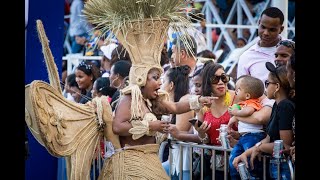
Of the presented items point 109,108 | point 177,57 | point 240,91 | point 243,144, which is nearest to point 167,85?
point 177,57

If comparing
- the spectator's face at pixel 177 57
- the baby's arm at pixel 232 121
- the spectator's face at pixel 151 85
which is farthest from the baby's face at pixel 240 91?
the spectator's face at pixel 177 57

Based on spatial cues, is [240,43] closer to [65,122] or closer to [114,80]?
[114,80]

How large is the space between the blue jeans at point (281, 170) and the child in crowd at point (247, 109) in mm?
283

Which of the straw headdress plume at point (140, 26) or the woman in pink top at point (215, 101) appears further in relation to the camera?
the woman in pink top at point (215, 101)

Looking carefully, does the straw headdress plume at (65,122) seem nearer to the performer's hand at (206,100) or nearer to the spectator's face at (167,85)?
the performer's hand at (206,100)

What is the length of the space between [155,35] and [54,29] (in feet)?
5.34

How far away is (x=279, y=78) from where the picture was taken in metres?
5.71

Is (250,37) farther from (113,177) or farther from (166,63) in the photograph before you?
(113,177)

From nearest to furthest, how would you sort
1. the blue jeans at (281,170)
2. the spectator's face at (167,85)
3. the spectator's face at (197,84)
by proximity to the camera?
the blue jeans at (281,170) → the spectator's face at (197,84) → the spectator's face at (167,85)

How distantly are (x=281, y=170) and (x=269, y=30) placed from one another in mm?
1418

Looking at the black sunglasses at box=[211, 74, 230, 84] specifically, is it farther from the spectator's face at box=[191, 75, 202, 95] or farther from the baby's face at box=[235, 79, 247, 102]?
the baby's face at box=[235, 79, 247, 102]

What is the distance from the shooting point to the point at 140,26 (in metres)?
5.91

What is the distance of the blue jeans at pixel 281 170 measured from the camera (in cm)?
557
